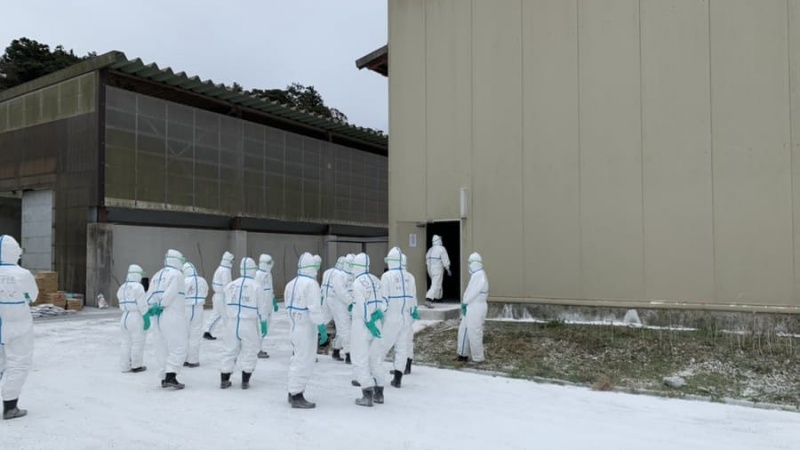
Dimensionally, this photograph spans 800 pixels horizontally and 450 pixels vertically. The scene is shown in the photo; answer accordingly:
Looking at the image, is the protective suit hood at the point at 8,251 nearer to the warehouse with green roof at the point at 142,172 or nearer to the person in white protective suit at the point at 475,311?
the person in white protective suit at the point at 475,311

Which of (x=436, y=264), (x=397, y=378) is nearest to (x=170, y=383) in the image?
(x=397, y=378)

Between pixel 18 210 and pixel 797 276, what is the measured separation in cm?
2668

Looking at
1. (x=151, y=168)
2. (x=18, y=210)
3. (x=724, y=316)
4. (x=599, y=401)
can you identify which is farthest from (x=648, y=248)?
(x=18, y=210)

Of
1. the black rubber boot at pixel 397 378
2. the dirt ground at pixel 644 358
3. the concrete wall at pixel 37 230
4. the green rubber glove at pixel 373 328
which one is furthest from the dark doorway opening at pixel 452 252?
the concrete wall at pixel 37 230

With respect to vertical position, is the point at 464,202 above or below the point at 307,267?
above

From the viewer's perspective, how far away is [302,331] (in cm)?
723

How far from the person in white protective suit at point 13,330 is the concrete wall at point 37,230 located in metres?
16.4

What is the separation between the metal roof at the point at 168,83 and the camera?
1962 centimetres

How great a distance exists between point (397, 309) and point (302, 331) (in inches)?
58.8

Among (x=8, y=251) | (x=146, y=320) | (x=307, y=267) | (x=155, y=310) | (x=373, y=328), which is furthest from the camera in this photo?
(x=146, y=320)

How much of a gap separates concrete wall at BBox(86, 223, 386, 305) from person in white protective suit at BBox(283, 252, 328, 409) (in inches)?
591

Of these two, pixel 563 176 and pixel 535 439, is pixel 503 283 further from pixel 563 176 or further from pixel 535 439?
Result: pixel 535 439

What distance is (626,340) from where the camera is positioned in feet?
36.6

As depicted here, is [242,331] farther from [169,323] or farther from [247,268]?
[247,268]
